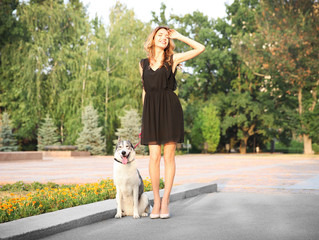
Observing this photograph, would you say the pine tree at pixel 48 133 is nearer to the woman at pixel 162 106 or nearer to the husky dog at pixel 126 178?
the husky dog at pixel 126 178

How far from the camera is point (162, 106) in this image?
5.54 metres

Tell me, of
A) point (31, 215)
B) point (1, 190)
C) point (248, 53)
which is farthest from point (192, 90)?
point (31, 215)

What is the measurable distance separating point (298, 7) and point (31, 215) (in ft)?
99.4

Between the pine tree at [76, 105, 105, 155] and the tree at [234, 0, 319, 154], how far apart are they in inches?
530

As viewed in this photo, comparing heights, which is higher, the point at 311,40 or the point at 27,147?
the point at 311,40

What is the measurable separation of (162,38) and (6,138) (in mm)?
30263

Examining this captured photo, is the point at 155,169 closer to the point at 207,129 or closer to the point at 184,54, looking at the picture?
the point at 184,54

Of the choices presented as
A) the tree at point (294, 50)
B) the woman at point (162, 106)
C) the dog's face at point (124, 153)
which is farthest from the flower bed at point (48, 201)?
the tree at point (294, 50)

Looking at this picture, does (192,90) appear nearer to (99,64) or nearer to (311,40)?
(99,64)

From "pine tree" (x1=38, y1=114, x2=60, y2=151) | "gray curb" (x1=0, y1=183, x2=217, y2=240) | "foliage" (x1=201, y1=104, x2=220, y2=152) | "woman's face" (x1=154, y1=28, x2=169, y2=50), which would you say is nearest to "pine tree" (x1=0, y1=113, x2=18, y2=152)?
"pine tree" (x1=38, y1=114, x2=60, y2=151)

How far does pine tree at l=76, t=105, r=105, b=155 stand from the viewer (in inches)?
1346

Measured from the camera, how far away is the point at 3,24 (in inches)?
1449

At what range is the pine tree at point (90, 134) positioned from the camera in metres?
34.2

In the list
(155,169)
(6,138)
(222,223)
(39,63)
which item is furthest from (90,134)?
(222,223)
